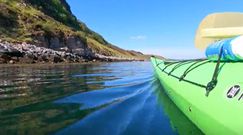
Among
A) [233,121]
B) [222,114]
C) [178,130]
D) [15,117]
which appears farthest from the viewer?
[15,117]

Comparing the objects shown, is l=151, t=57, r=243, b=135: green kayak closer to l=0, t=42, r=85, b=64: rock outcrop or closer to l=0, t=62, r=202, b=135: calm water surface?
l=0, t=62, r=202, b=135: calm water surface

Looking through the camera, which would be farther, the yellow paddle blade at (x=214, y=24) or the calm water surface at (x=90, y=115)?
the yellow paddle blade at (x=214, y=24)

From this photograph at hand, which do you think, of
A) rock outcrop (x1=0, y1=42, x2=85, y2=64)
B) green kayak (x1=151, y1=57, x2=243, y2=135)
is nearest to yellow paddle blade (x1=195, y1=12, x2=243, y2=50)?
green kayak (x1=151, y1=57, x2=243, y2=135)

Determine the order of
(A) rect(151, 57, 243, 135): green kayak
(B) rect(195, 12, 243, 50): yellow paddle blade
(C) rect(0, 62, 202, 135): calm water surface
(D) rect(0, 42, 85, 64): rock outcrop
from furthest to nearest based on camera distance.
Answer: (D) rect(0, 42, 85, 64): rock outcrop
(B) rect(195, 12, 243, 50): yellow paddle blade
(C) rect(0, 62, 202, 135): calm water surface
(A) rect(151, 57, 243, 135): green kayak

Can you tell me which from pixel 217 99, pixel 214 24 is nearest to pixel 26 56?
pixel 214 24

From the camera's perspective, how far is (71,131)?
6266 mm

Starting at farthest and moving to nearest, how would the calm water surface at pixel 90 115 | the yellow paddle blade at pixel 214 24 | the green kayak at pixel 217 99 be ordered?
the yellow paddle blade at pixel 214 24 → the calm water surface at pixel 90 115 → the green kayak at pixel 217 99

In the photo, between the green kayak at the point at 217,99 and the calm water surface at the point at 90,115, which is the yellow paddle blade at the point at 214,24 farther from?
the calm water surface at the point at 90,115

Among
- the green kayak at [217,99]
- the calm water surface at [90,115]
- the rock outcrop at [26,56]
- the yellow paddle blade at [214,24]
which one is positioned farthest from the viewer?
the rock outcrop at [26,56]

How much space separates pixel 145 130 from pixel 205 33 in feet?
11.3

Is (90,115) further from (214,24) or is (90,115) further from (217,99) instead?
(214,24)

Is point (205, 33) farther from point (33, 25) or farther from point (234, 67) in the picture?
point (33, 25)

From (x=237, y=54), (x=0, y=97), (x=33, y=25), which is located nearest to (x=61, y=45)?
(x=33, y=25)

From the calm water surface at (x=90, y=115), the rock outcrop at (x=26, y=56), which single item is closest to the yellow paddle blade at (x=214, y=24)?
the calm water surface at (x=90, y=115)
